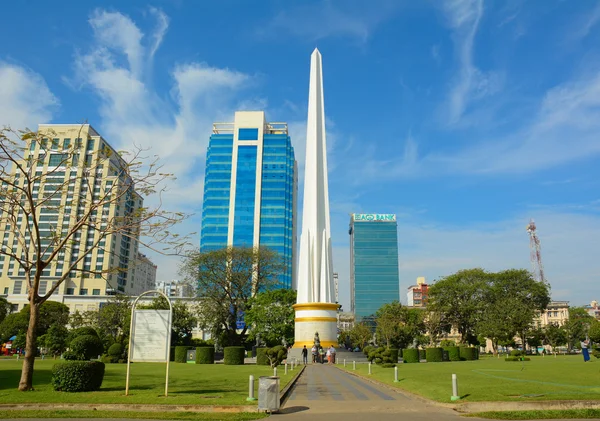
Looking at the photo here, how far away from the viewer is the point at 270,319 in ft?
176

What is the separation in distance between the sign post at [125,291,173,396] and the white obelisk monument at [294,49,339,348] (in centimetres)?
2859

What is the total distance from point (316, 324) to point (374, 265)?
126532 millimetres

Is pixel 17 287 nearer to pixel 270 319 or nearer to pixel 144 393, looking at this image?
pixel 270 319

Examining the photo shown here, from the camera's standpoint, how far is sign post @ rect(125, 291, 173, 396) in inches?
605

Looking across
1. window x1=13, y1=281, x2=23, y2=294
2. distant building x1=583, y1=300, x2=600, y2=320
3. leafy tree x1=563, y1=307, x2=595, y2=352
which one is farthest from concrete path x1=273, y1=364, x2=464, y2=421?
distant building x1=583, y1=300, x2=600, y2=320

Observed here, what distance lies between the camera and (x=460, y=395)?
14.5 metres

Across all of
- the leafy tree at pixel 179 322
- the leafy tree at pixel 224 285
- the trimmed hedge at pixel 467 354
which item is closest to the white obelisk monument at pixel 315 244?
the trimmed hedge at pixel 467 354

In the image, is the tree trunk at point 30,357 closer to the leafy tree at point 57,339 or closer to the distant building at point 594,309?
the leafy tree at point 57,339

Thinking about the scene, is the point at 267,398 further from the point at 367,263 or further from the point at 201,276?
the point at 367,263

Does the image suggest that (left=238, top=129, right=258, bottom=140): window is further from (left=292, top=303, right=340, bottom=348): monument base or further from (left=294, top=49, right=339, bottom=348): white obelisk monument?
(left=292, top=303, right=340, bottom=348): monument base

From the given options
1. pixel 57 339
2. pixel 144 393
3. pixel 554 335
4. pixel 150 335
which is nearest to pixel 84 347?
pixel 144 393

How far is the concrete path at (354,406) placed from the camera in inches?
461

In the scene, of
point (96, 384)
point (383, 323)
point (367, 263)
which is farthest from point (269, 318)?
point (367, 263)

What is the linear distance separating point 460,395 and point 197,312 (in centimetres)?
5077
